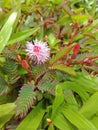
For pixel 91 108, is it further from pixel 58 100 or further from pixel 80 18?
pixel 80 18

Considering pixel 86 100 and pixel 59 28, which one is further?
pixel 59 28

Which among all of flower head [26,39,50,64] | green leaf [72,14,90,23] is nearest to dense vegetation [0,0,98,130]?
flower head [26,39,50,64]

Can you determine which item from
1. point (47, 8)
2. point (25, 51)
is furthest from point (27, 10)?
point (25, 51)

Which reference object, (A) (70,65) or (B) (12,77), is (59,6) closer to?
(A) (70,65)

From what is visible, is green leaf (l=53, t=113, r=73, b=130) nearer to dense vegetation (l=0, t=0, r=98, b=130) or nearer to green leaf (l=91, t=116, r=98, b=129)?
dense vegetation (l=0, t=0, r=98, b=130)

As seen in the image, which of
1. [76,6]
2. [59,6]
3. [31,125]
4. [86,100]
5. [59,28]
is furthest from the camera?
[76,6]

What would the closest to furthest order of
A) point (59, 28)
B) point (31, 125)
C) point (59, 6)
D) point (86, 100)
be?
point (31, 125), point (86, 100), point (59, 28), point (59, 6)

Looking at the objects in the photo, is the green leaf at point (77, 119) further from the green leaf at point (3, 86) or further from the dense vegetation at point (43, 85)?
the green leaf at point (3, 86)
